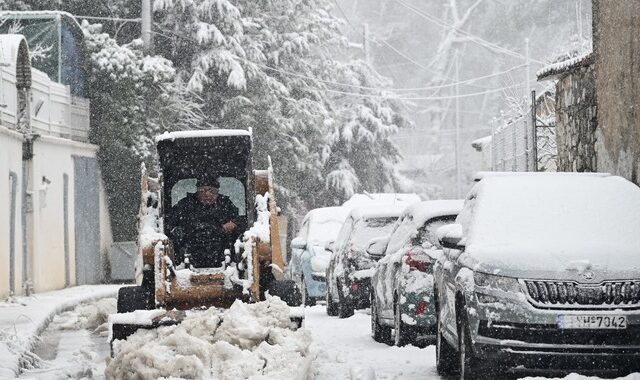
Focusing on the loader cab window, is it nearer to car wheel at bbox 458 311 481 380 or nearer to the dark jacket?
the dark jacket

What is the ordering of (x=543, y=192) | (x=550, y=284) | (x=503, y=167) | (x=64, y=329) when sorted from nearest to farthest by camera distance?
(x=550, y=284), (x=543, y=192), (x=64, y=329), (x=503, y=167)

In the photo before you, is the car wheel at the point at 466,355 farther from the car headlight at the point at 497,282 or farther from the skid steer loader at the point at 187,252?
the skid steer loader at the point at 187,252

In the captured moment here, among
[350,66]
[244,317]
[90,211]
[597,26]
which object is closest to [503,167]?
[597,26]

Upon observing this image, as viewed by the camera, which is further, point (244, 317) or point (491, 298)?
point (244, 317)

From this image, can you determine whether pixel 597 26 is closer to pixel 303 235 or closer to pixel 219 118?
pixel 303 235

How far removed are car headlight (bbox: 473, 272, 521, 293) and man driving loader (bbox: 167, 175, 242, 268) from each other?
238 inches

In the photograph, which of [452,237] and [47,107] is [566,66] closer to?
[452,237]

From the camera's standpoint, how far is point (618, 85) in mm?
15766

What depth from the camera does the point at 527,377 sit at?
9.73 metres

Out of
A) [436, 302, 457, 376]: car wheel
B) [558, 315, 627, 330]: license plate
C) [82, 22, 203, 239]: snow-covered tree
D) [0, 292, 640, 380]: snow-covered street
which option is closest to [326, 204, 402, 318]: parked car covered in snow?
[0, 292, 640, 380]: snow-covered street

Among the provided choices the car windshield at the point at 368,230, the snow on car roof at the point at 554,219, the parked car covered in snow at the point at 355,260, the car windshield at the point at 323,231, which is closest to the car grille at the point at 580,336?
the snow on car roof at the point at 554,219

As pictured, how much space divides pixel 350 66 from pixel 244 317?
4075 centimetres

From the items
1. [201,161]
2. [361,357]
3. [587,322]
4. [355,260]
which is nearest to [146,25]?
[355,260]

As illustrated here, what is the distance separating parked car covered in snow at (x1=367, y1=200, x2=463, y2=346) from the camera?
13.3 metres
